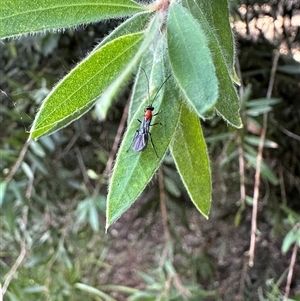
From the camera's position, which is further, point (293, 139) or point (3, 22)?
point (293, 139)

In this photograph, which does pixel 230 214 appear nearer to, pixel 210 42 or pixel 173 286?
pixel 173 286

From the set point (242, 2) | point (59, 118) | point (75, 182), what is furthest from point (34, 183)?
point (59, 118)

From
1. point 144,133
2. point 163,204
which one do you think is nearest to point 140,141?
point 144,133

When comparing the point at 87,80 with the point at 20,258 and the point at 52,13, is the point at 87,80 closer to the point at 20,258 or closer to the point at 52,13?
the point at 52,13

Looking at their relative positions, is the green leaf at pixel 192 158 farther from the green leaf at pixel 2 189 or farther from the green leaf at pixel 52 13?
the green leaf at pixel 2 189

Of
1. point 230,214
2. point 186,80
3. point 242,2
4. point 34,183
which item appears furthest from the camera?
point 230,214

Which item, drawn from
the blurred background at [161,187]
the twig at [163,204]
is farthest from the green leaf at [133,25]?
the twig at [163,204]
